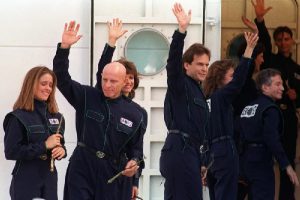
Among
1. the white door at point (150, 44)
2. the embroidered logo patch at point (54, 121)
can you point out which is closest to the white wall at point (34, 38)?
the white door at point (150, 44)

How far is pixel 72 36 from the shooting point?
18.7ft

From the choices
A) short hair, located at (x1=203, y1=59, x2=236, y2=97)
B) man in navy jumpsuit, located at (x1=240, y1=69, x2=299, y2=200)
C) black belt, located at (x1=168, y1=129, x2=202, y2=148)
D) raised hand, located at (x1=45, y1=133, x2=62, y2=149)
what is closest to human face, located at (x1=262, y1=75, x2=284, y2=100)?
man in navy jumpsuit, located at (x1=240, y1=69, x2=299, y2=200)

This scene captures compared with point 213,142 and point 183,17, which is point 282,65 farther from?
point 183,17

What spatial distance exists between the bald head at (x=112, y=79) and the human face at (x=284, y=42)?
131 inches

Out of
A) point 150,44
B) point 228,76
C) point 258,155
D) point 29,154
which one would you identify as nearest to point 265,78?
point 228,76

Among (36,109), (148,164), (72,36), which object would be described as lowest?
(148,164)

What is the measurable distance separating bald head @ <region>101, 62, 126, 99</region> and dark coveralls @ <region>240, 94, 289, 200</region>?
1.89 metres

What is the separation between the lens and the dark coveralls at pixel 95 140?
560cm

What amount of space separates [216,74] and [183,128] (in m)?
1.32

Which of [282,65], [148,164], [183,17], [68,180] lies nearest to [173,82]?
[183,17]

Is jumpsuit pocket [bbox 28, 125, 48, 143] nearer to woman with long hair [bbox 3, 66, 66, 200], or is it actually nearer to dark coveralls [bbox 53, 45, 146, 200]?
woman with long hair [bbox 3, 66, 66, 200]

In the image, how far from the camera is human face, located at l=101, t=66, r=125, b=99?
565 centimetres

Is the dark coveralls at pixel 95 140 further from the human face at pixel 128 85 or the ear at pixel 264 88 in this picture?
the ear at pixel 264 88

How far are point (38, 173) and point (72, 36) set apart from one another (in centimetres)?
108
